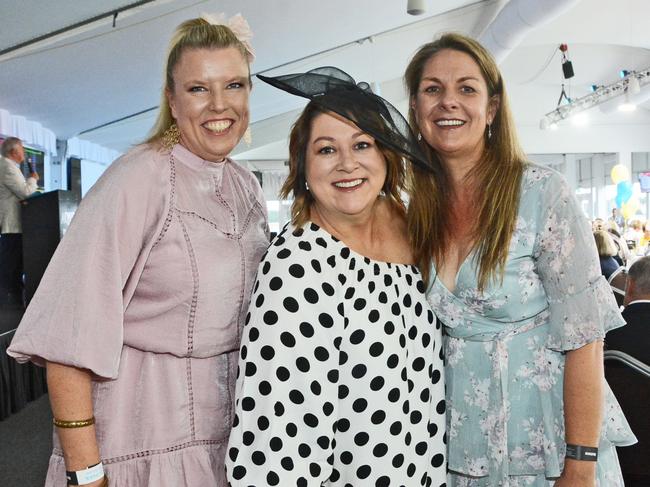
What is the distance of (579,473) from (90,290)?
1.12 meters

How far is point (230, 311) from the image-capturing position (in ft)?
4.47

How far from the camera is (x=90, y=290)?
1211mm

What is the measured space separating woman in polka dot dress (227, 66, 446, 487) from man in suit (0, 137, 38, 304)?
4.81m

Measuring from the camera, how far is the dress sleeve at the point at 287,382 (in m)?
1.16

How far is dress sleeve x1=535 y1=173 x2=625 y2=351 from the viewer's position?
1337mm

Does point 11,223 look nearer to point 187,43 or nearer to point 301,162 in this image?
point 187,43

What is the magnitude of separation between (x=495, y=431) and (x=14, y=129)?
8.39 m

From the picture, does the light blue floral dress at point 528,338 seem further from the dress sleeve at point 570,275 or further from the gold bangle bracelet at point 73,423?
the gold bangle bracelet at point 73,423

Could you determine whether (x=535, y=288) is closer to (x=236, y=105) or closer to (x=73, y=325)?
(x=236, y=105)

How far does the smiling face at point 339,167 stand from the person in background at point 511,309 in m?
0.23

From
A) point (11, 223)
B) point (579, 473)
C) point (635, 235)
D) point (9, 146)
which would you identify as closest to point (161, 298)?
point (579, 473)

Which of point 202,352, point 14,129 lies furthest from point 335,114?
point 14,129

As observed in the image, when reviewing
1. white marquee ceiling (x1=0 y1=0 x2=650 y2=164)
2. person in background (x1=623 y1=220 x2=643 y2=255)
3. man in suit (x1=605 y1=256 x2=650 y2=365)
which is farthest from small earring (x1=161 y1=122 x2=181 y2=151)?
person in background (x1=623 y1=220 x2=643 y2=255)

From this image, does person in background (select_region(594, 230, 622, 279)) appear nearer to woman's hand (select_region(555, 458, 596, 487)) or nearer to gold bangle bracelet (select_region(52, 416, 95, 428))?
woman's hand (select_region(555, 458, 596, 487))
